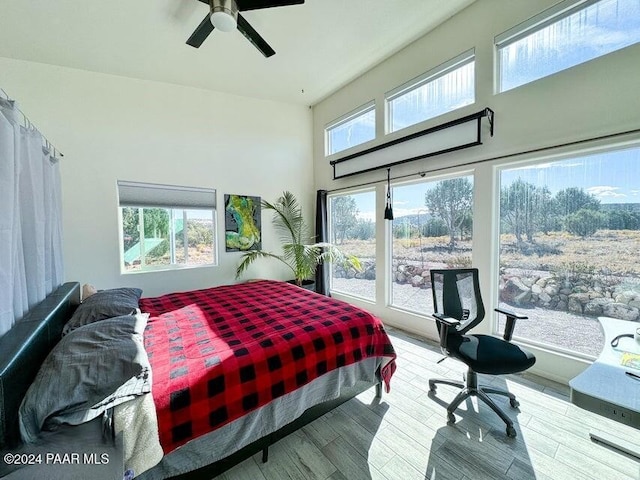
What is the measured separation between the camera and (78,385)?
1.02 meters

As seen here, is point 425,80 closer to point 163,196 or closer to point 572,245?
point 572,245

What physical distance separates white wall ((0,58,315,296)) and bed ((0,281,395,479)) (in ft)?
3.74

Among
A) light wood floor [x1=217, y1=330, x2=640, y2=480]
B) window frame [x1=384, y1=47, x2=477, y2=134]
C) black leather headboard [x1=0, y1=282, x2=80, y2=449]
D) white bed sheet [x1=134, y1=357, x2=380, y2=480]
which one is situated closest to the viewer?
black leather headboard [x1=0, y1=282, x2=80, y2=449]

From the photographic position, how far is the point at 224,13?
6.00ft

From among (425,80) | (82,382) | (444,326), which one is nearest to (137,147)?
(82,382)

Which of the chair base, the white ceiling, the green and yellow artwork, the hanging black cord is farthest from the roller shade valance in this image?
the chair base

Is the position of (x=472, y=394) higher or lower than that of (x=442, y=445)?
higher

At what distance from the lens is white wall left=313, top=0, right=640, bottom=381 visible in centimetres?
190

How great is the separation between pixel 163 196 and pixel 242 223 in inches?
43.4

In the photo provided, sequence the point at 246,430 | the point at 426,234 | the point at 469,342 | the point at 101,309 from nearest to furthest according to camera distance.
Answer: the point at 246,430
the point at 101,309
the point at 469,342
the point at 426,234

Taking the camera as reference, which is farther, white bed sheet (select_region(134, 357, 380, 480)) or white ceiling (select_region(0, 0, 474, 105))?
white ceiling (select_region(0, 0, 474, 105))

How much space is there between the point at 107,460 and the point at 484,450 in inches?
74.5

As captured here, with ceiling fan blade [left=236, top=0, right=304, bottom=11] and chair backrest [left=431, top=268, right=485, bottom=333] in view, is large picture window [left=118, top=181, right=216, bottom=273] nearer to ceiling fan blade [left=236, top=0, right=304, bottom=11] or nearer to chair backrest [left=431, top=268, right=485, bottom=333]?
ceiling fan blade [left=236, top=0, right=304, bottom=11]

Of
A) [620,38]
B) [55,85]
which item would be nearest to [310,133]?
[55,85]
